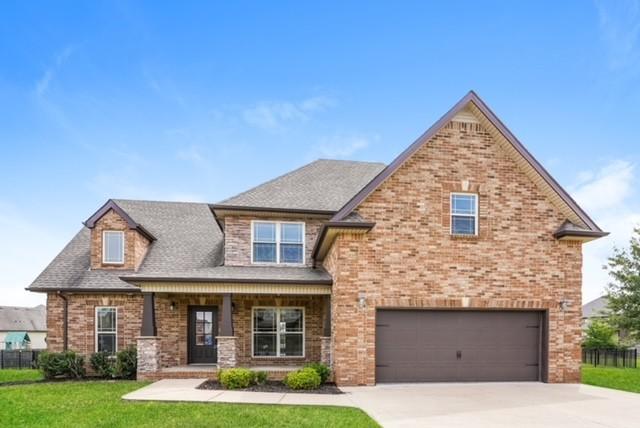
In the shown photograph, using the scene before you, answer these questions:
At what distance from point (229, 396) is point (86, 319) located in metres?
8.15

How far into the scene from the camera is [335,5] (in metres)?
16.5

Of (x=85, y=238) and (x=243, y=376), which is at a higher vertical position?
(x=85, y=238)

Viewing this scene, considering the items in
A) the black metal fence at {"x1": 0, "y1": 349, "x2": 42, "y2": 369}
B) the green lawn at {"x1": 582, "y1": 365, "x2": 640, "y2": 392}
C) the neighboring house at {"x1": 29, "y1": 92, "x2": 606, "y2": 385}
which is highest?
the neighboring house at {"x1": 29, "y1": 92, "x2": 606, "y2": 385}

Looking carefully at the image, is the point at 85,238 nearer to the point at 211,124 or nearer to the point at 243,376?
the point at 211,124

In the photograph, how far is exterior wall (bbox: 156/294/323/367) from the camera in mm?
15570

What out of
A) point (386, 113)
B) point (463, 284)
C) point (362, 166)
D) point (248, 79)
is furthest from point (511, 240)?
point (248, 79)

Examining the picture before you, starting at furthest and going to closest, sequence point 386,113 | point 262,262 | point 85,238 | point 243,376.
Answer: point 386,113
point 85,238
point 262,262
point 243,376

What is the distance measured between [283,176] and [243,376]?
804cm

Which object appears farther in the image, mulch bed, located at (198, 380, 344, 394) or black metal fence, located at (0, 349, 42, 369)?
black metal fence, located at (0, 349, 42, 369)

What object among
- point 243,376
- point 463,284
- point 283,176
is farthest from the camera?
point 283,176

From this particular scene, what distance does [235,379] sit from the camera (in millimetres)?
12180

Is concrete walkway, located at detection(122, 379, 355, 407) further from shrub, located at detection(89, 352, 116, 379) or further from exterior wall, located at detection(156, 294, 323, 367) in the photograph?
shrub, located at detection(89, 352, 116, 379)

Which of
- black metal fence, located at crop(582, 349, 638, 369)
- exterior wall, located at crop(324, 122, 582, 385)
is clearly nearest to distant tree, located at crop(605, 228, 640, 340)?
black metal fence, located at crop(582, 349, 638, 369)

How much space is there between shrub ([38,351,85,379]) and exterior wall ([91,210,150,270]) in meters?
3.26
